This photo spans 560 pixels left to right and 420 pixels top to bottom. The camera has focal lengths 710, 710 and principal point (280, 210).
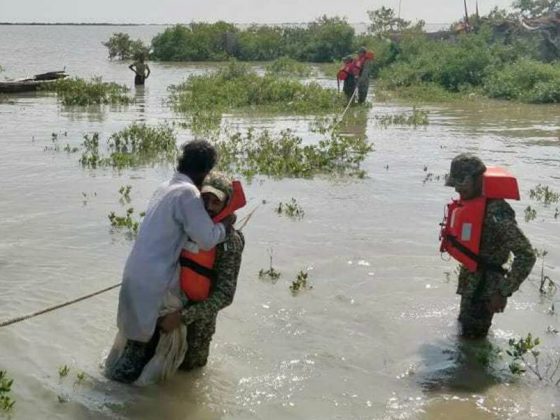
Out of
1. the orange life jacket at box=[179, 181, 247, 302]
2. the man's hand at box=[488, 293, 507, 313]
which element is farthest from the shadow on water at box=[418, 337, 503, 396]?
the orange life jacket at box=[179, 181, 247, 302]

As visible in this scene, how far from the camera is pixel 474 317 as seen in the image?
18.1ft

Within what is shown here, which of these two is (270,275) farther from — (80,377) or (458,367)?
(80,377)

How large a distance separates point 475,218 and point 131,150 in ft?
31.0

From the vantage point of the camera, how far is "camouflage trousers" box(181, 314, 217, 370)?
15.0ft

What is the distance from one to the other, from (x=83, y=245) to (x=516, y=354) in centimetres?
486

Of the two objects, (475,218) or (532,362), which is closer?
(475,218)

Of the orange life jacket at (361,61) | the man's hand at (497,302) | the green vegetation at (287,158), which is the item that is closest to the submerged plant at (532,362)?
the man's hand at (497,302)

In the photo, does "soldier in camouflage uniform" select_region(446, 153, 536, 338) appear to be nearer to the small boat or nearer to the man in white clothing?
the man in white clothing

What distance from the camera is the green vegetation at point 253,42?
49031 millimetres

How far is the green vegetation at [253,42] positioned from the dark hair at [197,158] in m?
45.3

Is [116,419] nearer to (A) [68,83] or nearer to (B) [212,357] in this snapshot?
(B) [212,357]

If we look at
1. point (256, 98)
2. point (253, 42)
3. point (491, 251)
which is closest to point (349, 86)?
point (256, 98)

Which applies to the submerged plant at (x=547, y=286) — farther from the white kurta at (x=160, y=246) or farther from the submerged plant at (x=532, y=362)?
the white kurta at (x=160, y=246)

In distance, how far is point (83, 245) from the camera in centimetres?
789
